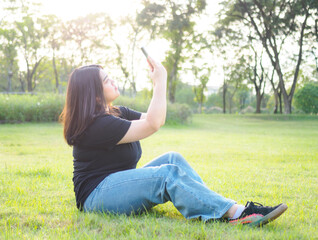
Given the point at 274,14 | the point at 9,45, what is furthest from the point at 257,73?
the point at 9,45

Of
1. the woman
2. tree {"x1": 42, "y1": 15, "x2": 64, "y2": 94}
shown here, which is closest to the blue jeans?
the woman

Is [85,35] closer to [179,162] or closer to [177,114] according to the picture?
[177,114]

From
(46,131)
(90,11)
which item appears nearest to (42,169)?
(46,131)

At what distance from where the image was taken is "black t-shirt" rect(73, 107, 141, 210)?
91.2 inches

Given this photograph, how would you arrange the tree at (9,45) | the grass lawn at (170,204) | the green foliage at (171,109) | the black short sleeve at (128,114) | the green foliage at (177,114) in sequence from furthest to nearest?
the tree at (9,45) < the green foliage at (177,114) < the green foliage at (171,109) < the black short sleeve at (128,114) < the grass lawn at (170,204)

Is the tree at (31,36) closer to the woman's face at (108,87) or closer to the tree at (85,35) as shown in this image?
the tree at (85,35)

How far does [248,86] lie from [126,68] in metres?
15.8

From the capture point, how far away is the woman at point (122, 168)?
7.39ft

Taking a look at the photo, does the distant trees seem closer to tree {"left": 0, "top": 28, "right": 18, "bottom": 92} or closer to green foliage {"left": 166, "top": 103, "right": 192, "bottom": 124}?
tree {"left": 0, "top": 28, "right": 18, "bottom": 92}

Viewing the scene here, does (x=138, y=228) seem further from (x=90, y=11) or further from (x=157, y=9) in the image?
(x=90, y=11)

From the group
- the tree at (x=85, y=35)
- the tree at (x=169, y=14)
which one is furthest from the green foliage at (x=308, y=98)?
the tree at (x=85, y=35)

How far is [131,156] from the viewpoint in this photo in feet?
8.39

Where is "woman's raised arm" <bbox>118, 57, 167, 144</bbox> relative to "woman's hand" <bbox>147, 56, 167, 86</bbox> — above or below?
below

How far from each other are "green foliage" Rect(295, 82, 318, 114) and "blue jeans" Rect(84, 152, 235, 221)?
104 ft
